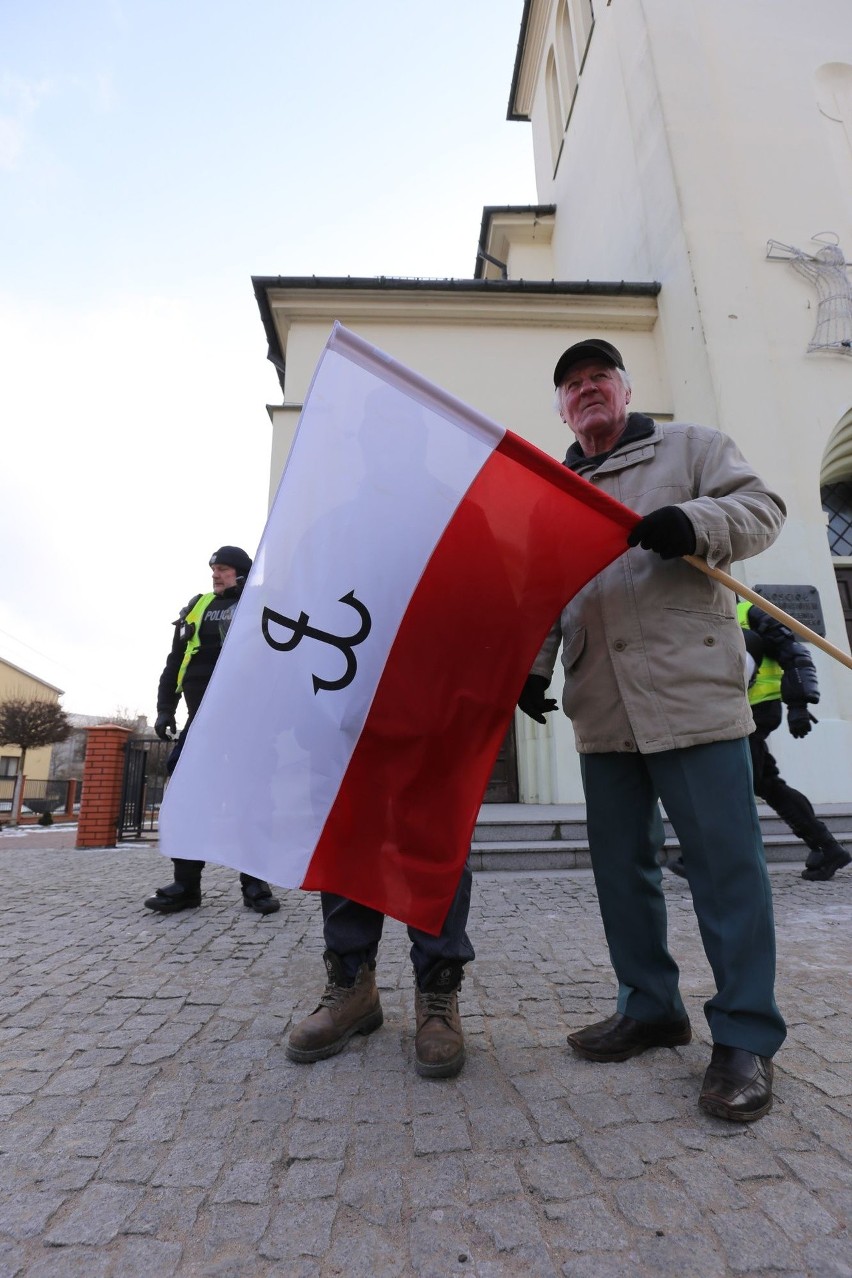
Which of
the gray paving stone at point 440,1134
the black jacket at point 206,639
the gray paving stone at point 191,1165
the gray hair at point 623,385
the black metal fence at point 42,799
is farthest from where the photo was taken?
the black metal fence at point 42,799

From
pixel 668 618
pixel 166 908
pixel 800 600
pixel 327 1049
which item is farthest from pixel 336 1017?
pixel 800 600

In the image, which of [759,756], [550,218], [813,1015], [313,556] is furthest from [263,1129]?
[550,218]

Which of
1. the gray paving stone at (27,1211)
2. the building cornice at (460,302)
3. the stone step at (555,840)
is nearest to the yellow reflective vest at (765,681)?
the stone step at (555,840)

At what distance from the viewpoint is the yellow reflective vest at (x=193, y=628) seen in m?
4.30

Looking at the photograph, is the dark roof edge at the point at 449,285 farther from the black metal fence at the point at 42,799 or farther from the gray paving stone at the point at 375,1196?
the black metal fence at the point at 42,799

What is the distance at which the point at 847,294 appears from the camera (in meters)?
9.01

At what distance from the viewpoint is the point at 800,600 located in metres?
7.82

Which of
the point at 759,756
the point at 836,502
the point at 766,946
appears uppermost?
the point at 836,502

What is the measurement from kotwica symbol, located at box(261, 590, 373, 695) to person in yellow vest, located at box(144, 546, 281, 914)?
2227 mm

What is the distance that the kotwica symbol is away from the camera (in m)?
1.89

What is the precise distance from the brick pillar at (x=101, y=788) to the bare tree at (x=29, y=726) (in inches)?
858

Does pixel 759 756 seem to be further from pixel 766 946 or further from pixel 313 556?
pixel 313 556

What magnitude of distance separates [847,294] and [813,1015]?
10.1 meters

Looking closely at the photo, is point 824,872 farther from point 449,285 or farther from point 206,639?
point 449,285
